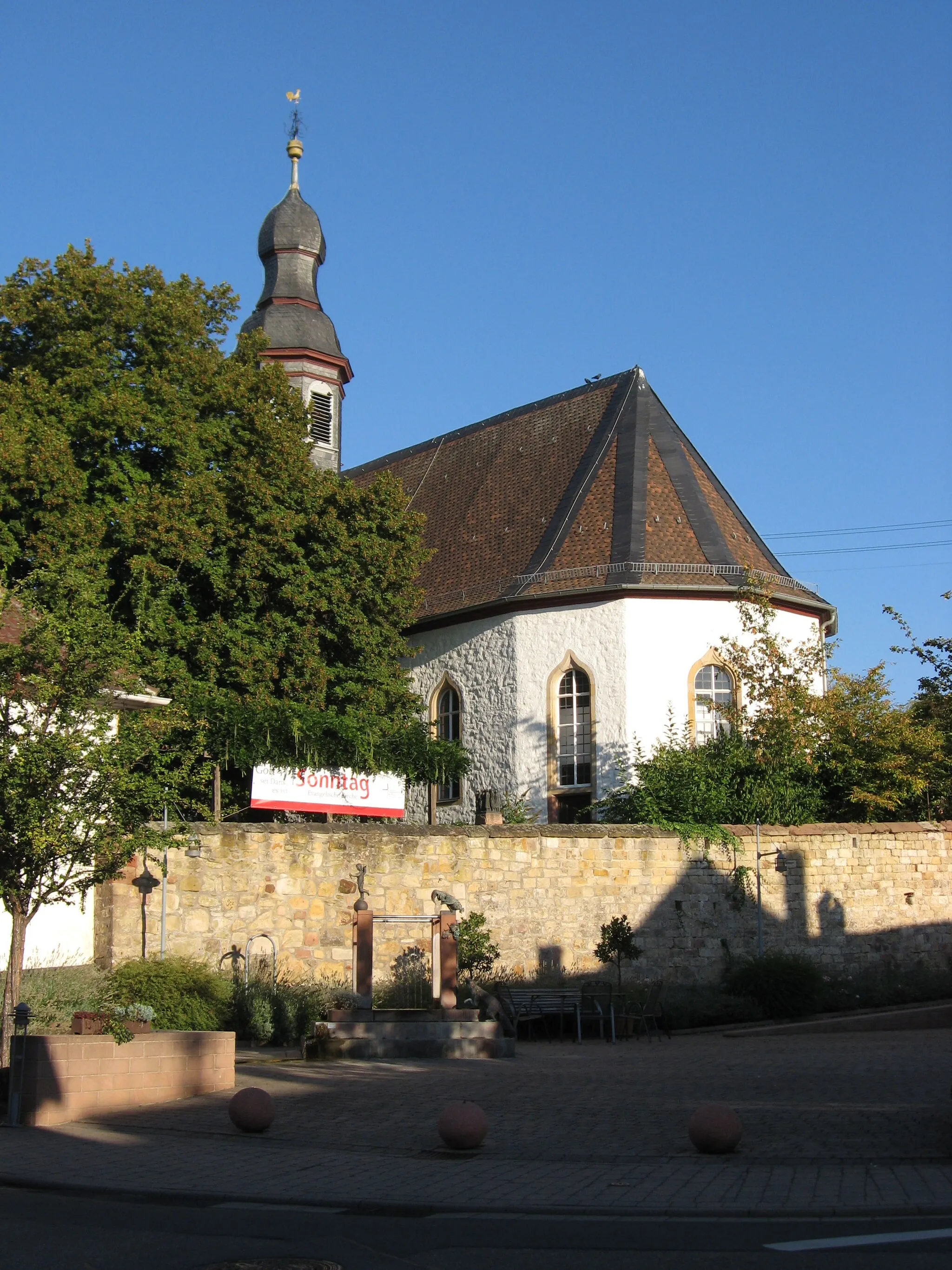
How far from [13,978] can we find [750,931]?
497 inches

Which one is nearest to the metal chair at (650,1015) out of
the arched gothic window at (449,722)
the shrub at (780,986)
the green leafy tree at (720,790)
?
the shrub at (780,986)

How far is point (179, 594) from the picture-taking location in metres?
24.1

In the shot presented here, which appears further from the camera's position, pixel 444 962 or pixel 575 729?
pixel 575 729

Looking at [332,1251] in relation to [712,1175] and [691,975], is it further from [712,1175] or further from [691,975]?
[691,975]

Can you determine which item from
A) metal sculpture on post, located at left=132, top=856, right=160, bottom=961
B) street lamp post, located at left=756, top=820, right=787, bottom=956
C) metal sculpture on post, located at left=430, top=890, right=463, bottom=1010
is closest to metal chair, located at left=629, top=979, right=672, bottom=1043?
street lamp post, located at left=756, top=820, right=787, bottom=956

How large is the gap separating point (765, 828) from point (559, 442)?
495 inches

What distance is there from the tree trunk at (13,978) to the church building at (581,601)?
15.1 metres

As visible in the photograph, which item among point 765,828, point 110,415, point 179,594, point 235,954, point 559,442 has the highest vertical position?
point 559,442

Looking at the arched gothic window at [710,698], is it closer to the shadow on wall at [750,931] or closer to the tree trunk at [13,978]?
the shadow on wall at [750,931]

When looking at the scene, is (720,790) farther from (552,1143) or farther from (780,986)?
(552,1143)

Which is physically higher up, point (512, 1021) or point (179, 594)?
point (179, 594)

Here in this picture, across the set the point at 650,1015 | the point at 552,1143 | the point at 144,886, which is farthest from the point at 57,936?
the point at 552,1143

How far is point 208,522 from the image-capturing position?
23.6 meters

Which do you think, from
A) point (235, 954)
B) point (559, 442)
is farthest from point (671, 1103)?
point (559, 442)
